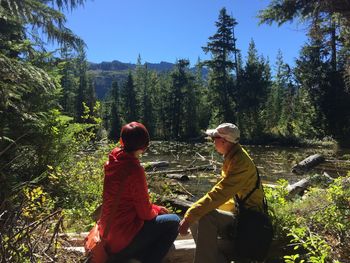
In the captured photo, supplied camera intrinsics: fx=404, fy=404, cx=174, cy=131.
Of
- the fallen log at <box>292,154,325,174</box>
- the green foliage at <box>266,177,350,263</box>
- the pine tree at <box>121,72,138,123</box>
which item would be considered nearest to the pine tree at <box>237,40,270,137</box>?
the pine tree at <box>121,72,138,123</box>

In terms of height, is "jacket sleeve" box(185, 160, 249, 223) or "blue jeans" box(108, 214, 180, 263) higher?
"jacket sleeve" box(185, 160, 249, 223)

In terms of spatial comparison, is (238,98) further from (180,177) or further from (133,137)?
(133,137)

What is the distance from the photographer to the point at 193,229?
4.12 metres

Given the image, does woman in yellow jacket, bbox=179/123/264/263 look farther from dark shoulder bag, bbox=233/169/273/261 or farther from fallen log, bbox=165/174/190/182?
fallen log, bbox=165/174/190/182

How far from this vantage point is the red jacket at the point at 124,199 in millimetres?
3422

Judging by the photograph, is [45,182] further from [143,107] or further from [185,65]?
[143,107]

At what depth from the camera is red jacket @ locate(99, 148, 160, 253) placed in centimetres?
342

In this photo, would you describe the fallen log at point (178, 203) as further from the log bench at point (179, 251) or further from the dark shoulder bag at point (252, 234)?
the dark shoulder bag at point (252, 234)

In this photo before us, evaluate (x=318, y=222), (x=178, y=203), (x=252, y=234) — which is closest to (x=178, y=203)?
(x=178, y=203)

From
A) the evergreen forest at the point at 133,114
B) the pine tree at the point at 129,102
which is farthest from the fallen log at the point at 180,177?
the pine tree at the point at 129,102

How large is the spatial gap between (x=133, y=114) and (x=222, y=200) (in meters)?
57.4

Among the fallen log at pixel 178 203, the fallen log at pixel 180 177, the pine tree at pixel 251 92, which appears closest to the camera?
the fallen log at pixel 178 203

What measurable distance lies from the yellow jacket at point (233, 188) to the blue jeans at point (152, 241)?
8.6 inches

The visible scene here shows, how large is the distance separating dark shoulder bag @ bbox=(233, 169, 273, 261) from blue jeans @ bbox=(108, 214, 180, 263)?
0.64 meters
